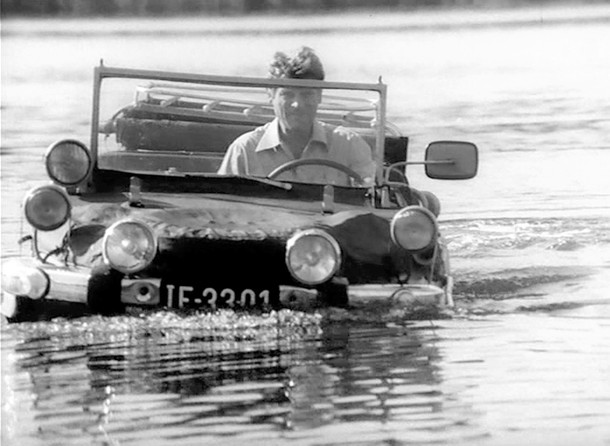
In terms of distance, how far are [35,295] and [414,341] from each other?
138 cm

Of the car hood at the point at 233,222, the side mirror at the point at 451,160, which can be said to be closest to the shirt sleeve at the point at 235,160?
the car hood at the point at 233,222

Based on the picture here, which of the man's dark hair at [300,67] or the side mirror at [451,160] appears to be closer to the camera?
the side mirror at [451,160]

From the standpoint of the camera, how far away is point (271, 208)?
7.53 metres

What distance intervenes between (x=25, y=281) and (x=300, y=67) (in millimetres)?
1417

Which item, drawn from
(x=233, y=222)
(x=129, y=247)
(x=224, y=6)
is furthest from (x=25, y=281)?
(x=224, y=6)

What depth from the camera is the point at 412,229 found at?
285 inches

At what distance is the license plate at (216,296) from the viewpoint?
7074 millimetres

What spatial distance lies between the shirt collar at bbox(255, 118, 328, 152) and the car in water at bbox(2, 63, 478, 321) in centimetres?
10

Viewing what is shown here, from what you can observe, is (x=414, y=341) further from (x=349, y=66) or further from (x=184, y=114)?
(x=349, y=66)

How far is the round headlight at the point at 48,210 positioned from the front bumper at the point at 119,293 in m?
0.15

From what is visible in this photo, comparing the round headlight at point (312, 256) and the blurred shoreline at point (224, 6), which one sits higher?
the blurred shoreline at point (224, 6)

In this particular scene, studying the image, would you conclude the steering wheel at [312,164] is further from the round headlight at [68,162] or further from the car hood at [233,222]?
the round headlight at [68,162]

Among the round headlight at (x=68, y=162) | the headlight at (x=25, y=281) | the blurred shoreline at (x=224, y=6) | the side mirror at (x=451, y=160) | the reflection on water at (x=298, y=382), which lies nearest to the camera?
the reflection on water at (x=298, y=382)

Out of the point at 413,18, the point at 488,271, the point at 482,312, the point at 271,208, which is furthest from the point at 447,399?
the point at 413,18
